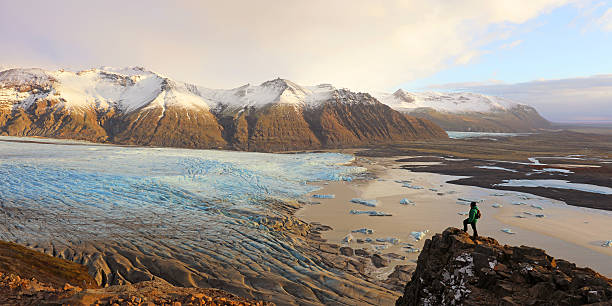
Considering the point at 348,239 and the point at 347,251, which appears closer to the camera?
the point at 347,251

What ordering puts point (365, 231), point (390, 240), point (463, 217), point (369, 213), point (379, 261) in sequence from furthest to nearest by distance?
1. point (369, 213)
2. point (463, 217)
3. point (365, 231)
4. point (390, 240)
5. point (379, 261)

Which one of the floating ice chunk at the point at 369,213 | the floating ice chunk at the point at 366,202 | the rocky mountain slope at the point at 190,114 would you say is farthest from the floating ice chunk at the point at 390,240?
the rocky mountain slope at the point at 190,114

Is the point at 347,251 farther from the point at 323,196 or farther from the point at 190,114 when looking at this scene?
the point at 190,114

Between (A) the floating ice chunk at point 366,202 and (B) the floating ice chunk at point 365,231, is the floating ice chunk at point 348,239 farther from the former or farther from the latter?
(A) the floating ice chunk at point 366,202

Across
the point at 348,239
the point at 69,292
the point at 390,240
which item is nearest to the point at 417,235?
the point at 390,240

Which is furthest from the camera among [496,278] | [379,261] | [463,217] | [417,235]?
[463,217]

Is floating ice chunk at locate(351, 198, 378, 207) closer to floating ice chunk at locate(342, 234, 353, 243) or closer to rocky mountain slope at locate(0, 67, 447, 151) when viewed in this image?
floating ice chunk at locate(342, 234, 353, 243)

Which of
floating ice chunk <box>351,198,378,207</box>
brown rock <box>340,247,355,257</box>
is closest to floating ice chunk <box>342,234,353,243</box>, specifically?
brown rock <box>340,247,355,257</box>
